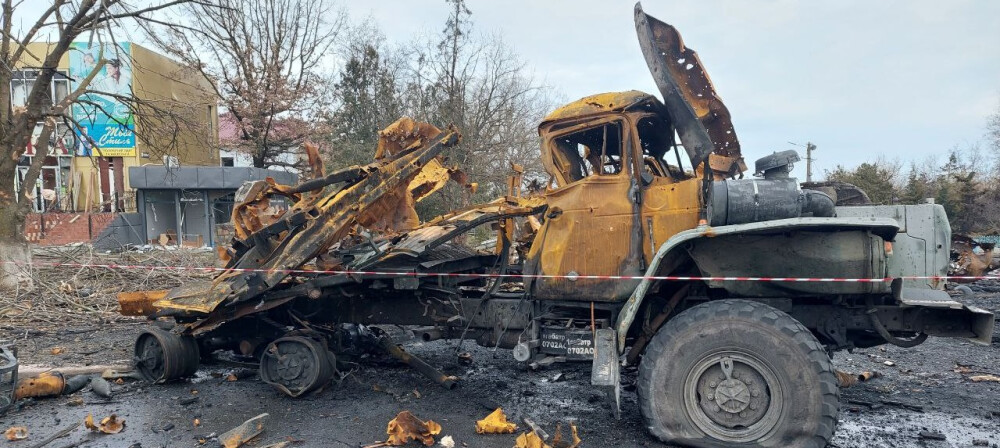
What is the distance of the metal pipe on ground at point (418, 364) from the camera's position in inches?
217

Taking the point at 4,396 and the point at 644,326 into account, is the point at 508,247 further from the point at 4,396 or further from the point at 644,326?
the point at 4,396

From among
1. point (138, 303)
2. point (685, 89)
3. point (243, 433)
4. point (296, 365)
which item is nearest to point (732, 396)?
point (685, 89)

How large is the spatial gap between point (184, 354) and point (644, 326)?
14.6ft

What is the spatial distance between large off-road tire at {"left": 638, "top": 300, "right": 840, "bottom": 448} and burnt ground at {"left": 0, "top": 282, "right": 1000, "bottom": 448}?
0.40 metres

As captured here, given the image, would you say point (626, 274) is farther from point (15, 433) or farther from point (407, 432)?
point (15, 433)

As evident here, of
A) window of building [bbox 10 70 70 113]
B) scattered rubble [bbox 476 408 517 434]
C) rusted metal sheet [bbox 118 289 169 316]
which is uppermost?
window of building [bbox 10 70 70 113]

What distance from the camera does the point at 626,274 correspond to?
4.50m

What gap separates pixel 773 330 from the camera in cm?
366

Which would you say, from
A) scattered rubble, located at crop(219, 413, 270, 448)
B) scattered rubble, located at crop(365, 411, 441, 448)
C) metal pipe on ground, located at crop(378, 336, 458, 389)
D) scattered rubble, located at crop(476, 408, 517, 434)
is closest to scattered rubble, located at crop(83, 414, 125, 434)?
scattered rubble, located at crop(219, 413, 270, 448)

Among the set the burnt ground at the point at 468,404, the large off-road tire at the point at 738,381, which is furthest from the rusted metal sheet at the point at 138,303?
the large off-road tire at the point at 738,381

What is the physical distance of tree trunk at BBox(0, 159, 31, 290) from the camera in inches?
370

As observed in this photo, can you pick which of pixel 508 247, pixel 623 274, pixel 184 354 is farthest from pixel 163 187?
pixel 623 274

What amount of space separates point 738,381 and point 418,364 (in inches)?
124

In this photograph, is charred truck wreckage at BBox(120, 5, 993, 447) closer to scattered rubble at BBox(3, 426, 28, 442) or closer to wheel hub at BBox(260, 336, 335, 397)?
wheel hub at BBox(260, 336, 335, 397)
